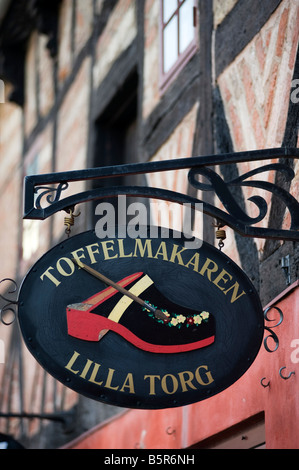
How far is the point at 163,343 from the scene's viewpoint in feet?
10.7

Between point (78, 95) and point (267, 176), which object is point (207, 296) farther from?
point (78, 95)

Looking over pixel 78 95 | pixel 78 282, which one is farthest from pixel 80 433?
pixel 78 282

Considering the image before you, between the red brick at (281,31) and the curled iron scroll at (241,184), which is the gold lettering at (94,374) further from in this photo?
the red brick at (281,31)

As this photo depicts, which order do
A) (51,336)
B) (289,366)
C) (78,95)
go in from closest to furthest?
(51,336)
(289,366)
(78,95)

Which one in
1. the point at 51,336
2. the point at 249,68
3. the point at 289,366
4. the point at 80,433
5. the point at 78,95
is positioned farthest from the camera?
the point at 78,95

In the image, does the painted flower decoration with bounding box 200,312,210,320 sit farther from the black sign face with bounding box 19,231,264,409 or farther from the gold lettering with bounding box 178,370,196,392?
the gold lettering with bounding box 178,370,196,392

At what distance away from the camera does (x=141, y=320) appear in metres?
3.28

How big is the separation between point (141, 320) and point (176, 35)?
10.8ft

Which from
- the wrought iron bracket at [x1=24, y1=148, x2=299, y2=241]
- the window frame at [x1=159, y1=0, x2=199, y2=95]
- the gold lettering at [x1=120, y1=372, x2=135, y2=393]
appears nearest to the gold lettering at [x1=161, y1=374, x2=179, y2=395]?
the gold lettering at [x1=120, y1=372, x2=135, y2=393]

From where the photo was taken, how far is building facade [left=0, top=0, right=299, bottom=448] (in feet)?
13.6

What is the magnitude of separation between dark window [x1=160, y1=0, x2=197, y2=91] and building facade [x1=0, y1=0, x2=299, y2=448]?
1 cm

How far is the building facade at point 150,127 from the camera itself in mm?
4133

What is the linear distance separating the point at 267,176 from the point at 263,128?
0.95 ft
